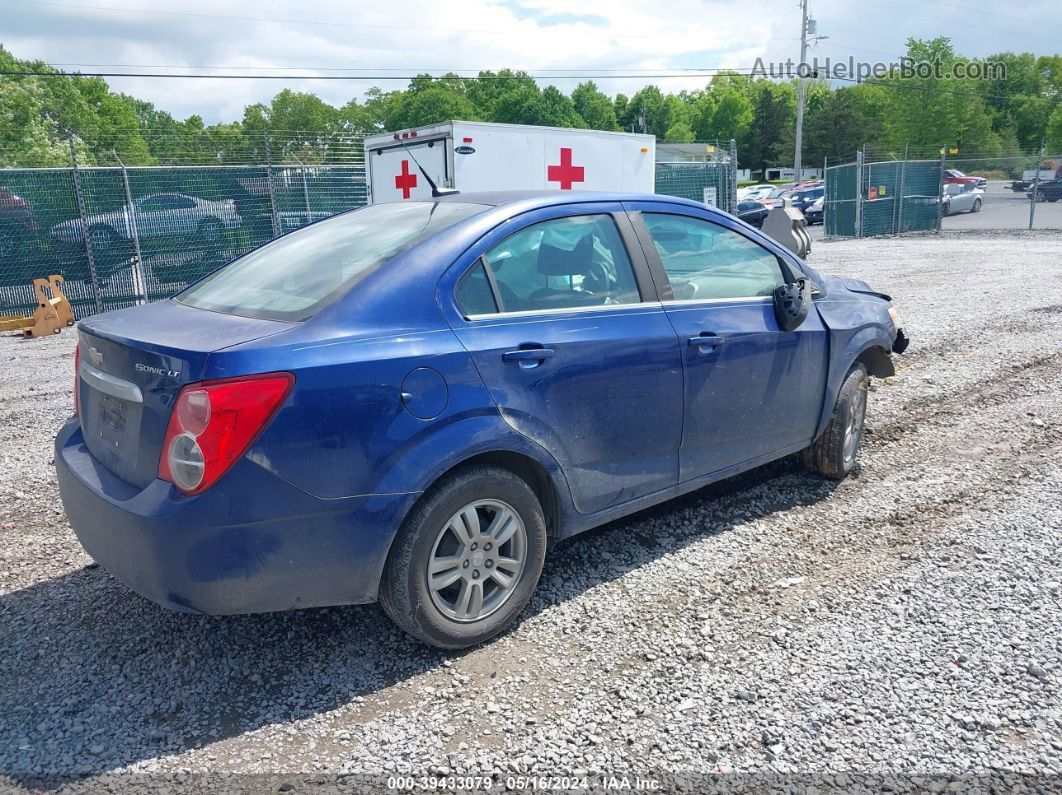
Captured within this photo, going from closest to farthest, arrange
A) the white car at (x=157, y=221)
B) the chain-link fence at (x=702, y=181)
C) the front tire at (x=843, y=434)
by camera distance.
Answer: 1. the front tire at (x=843, y=434)
2. the white car at (x=157, y=221)
3. the chain-link fence at (x=702, y=181)

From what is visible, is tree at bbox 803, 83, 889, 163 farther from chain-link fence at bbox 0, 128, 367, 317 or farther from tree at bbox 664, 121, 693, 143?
chain-link fence at bbox 0, 128, 367, 317

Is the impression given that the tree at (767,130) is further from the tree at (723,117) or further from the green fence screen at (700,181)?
the green fence screen at (700,181)

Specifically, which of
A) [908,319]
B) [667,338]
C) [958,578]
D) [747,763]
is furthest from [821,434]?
[908,319]

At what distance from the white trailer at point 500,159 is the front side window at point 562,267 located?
330 inches

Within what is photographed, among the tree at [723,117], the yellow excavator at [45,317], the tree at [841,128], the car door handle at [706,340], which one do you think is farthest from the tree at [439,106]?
the car door handle at [706,340]

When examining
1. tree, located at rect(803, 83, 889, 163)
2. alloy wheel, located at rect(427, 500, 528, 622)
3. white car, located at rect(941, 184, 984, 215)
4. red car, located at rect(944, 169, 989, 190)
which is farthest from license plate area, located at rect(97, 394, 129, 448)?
tree, located at rect(803, 83, 889, 163)

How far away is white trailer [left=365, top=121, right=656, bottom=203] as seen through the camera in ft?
40.8

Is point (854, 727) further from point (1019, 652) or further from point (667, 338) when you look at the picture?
point (667, 338)

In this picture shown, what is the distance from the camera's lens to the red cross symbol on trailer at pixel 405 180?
13023 millimetres

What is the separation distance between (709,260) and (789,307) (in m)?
0.47

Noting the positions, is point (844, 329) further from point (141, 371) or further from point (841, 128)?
point (841, 128)

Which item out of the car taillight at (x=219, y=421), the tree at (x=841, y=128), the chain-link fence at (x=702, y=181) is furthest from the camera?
the tree at (x=841, y=128)

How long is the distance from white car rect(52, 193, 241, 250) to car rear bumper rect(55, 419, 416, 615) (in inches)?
455

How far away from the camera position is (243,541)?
2.73 meters
